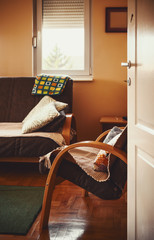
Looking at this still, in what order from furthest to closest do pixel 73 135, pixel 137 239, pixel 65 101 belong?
pixel 65 101 < pixel 73 135 < pixel 137 239

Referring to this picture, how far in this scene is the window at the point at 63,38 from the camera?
11.1 ft

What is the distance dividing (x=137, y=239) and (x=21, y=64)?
9.25 feet

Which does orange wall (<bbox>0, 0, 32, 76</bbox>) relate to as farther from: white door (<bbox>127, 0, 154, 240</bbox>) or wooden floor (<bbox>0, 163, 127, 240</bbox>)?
white door (<bbox>127, 0, 154, 240</bbox>)

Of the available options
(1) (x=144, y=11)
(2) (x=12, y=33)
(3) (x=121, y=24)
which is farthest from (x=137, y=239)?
(2) (x=12, y=33)

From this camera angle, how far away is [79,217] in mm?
1612

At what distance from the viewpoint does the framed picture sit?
10.5ft

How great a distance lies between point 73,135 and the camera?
2.63 meters

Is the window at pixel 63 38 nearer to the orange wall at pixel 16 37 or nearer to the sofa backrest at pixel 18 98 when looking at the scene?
the orange wall at pixel 16 37

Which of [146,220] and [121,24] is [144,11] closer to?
[146,220]

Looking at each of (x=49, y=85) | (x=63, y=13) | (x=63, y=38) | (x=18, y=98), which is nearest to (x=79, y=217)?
(x=49, y=85)

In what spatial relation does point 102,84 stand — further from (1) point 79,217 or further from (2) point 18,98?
(1) point 79,217

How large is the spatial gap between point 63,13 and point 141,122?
278cm

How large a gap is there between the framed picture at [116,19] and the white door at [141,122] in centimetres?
218

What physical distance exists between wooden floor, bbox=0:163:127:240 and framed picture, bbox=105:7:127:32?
2.10m
